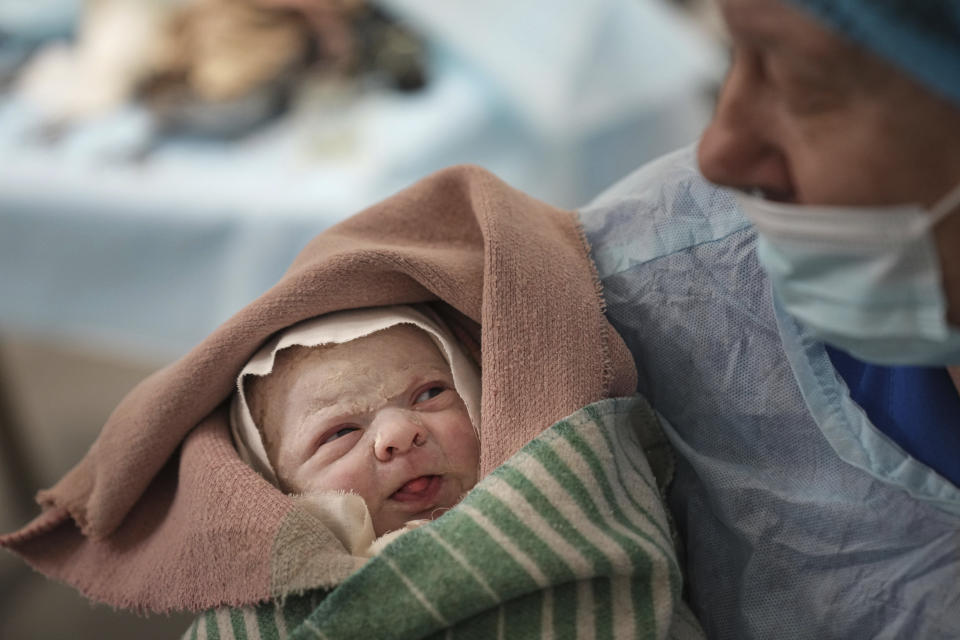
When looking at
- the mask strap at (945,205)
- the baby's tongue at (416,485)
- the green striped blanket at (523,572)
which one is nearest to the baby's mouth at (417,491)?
the baby's tongue at (416,485)

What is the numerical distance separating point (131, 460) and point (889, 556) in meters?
0.70

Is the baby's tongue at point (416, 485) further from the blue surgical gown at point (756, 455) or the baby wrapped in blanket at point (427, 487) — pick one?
the blue surgical gown at point (756, 455)

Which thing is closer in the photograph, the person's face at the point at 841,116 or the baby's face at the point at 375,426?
the person's face at the point at 841,116

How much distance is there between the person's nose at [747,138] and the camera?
620mm

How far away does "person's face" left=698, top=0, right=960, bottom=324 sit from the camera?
0.55 m

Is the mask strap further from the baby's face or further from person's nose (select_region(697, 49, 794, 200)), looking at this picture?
the baby's face

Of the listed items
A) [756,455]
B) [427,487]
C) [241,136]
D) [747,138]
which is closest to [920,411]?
[756,455]

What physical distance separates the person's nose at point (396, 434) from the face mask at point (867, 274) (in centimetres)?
39

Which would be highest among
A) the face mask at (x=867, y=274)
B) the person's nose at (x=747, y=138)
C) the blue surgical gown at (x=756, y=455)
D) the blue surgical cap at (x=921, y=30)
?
the blue surgical cap at (x=921, y=30)

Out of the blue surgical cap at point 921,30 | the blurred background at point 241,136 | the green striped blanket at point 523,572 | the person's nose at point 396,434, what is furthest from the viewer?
the blurred background at point 241,136

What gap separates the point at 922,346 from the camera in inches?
24.3

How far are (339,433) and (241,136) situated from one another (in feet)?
4.58

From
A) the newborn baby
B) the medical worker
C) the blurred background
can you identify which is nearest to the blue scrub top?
the medical worker

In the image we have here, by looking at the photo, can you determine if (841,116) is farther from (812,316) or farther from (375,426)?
(375,426)
